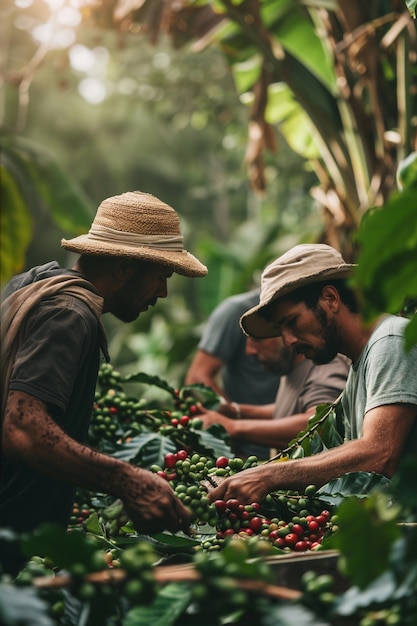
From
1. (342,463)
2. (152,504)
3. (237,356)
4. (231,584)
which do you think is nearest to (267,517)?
(342,463)

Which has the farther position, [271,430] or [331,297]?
[271,430]

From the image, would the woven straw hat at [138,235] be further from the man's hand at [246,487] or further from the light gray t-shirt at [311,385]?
the light gray t-shirt at [311,385]

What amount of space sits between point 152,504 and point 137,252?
2.65 ft

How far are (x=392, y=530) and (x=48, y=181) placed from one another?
234 inches

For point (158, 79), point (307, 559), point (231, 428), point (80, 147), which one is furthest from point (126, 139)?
point (307, 559)

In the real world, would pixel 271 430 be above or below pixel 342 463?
below

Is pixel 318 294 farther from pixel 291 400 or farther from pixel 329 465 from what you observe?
pixel 291 400

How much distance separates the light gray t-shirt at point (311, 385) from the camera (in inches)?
163

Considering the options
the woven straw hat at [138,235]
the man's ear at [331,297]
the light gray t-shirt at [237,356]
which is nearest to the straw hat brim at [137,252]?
the woven straw hat at [138,235]

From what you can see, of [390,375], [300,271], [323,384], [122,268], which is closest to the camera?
[390,375]

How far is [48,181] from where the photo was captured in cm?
720

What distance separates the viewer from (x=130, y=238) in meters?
3.00

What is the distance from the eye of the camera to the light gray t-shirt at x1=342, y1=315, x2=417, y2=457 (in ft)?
9.19

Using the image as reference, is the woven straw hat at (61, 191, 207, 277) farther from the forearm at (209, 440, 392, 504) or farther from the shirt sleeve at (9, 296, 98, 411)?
the forearm at (209, 440, 392, 504)
